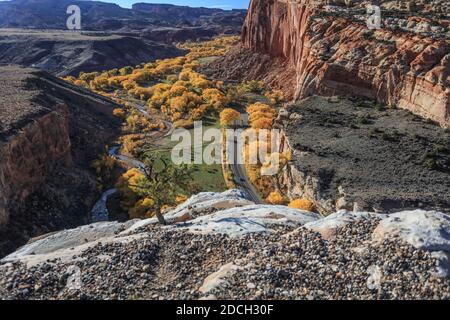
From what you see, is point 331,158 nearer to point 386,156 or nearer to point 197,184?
point 386,156

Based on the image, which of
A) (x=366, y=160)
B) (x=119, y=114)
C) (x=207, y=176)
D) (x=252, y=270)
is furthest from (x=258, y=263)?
(x=119, y=114)

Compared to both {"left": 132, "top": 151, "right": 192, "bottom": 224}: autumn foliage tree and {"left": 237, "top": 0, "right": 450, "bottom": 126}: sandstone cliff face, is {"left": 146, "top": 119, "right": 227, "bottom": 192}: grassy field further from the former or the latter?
{"left": 237, "top": 0, "right": 450, "bottom": 126}: sandstone cliff face

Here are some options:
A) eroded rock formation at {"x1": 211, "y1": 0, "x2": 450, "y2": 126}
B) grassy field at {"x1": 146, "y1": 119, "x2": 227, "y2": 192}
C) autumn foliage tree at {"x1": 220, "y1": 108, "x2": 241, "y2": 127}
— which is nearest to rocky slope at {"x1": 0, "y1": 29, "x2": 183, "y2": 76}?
eroded rock formation at {"x1": 211, "y1": 0, "x2": 450, "y2": 126}

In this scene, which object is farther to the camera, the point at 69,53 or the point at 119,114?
the point at 69,53

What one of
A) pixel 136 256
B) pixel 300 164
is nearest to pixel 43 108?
pixel 300 164

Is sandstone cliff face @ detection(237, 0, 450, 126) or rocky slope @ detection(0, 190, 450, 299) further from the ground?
sandstone cliff face @ detection(237, 0, 450, 126)

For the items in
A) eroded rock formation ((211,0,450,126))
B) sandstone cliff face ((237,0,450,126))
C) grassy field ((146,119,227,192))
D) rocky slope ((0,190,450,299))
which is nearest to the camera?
rocky slope ((0,190,450,299))

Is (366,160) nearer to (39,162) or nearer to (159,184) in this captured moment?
(159,184)
